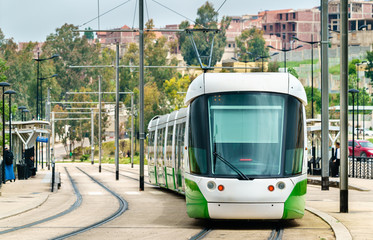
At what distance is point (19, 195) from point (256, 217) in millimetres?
15003

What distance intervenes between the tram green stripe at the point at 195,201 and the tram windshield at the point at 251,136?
1.29 feet

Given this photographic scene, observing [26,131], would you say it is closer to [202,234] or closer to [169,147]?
[169,147]

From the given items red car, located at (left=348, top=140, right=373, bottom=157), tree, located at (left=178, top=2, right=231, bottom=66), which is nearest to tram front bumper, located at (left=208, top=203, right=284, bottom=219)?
red car, located at (left=348, top=140, right=373, bottom=157)

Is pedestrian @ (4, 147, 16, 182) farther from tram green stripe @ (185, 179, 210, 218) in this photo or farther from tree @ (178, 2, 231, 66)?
tree @ (178, 2, 231, 66)

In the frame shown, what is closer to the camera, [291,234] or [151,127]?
[291,234]

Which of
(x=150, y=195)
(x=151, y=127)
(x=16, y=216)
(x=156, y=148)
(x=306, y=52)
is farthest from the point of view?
(x=306, y=52)

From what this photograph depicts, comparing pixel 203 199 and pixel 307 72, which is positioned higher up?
pixel 307 72

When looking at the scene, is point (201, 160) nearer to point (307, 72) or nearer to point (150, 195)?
point (150, 195)

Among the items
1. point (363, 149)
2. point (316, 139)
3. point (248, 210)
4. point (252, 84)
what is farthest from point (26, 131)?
point (248, 210)

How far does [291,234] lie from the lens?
15.3m

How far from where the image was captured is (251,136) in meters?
16.4

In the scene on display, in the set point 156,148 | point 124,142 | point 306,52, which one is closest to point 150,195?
point 156,148

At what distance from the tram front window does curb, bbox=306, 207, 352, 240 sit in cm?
138

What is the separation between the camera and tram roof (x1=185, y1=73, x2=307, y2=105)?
16.8 meters
